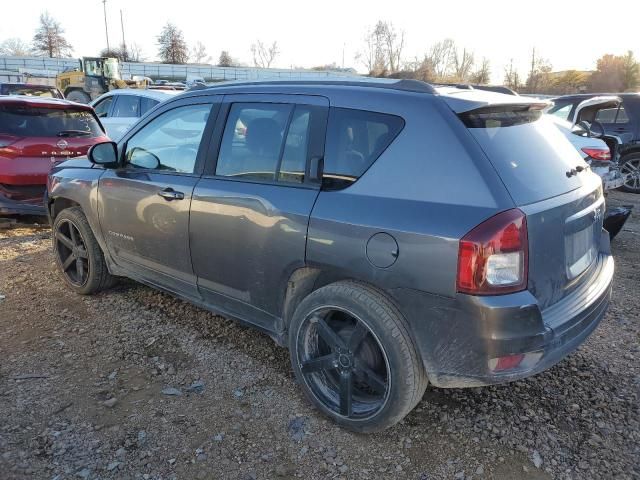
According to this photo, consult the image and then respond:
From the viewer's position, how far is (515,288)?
7.56 ft

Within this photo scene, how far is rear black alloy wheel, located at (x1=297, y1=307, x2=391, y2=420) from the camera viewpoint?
2688 millimetres

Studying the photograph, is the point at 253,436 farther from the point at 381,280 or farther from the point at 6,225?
the point at 6,225

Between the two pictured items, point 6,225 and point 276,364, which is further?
point 6,225

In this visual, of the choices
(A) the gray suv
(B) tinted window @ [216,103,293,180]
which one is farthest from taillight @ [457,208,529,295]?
(B) tinted window @ [216,103,293,180]

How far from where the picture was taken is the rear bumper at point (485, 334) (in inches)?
89.3

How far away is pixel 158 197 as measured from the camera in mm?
3596

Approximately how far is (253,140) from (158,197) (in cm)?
87

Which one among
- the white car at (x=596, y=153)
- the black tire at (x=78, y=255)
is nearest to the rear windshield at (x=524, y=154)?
the black tire at (x=78, y=255)

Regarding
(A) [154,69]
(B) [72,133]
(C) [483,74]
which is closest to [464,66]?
(C) [483,74]

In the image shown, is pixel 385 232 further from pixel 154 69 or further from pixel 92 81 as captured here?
pixel 154 69

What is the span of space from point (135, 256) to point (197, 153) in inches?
41.9

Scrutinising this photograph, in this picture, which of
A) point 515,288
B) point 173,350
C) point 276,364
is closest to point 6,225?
point 173,350

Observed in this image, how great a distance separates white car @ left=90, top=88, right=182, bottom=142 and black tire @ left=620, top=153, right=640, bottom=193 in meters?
8.81

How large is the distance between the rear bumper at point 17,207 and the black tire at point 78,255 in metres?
1.96
